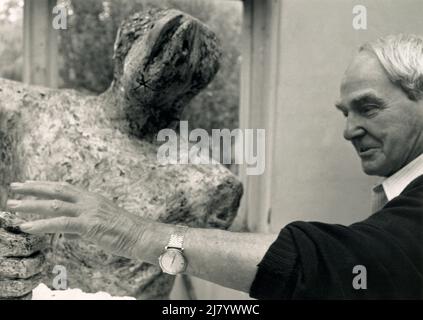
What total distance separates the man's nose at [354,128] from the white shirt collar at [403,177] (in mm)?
109

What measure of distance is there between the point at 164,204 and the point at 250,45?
1.63 ft

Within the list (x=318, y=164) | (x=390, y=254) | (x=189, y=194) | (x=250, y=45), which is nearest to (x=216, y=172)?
(x=189, y=194)

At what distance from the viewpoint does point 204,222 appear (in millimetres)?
1386

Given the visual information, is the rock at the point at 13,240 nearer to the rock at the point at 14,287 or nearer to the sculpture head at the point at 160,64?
the rock at the point at 14,287

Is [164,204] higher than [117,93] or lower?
lower

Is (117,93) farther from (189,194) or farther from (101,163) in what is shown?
(189,194)

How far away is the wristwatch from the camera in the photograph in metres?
1.00

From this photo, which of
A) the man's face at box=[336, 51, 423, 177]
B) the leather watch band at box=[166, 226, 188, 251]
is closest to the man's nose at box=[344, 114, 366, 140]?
the man's face at box=[336, 51, 423, 177]

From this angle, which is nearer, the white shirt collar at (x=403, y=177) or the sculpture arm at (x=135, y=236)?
the sculpture arm at (x=135, y=236)

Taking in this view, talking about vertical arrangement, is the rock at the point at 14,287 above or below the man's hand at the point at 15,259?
below

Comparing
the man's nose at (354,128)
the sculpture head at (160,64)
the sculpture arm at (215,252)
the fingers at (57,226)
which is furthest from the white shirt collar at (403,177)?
the fingers at (57,226)

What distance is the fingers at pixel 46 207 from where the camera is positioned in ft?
3.22

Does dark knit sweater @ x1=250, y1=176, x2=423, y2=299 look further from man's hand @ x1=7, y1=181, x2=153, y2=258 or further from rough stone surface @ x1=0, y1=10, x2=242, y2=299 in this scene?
rough stone surface @ x1=0, y1=10, x2=242, y2=299
